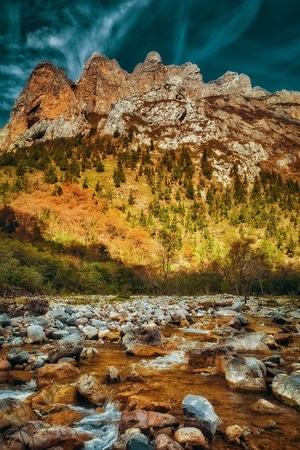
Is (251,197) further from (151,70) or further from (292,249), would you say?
(151,70)

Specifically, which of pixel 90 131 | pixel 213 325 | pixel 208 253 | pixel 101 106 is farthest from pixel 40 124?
pixel 213 325

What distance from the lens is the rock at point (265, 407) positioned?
6.10m

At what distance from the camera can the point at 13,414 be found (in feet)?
17.0

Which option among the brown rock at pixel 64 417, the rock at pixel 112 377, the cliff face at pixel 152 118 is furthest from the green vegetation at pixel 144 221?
the brown rock at pixel 64 417

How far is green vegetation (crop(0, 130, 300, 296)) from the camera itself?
3719 cm

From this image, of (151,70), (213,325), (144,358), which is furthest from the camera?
(151,70)

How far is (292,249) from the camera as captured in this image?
6119cm

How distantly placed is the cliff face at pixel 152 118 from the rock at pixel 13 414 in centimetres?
8402

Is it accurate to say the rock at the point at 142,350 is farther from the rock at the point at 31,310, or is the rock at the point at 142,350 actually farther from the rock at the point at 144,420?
the rock at the point at 31,310

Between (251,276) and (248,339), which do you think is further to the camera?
(251,276)

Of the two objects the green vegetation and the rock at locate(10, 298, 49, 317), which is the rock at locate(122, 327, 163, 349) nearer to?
the rock at locate(10, 298, 49, 317)

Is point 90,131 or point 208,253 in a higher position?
point 90,131

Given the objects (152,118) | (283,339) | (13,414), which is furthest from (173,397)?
(152,118)

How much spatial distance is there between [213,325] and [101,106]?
12924cm
